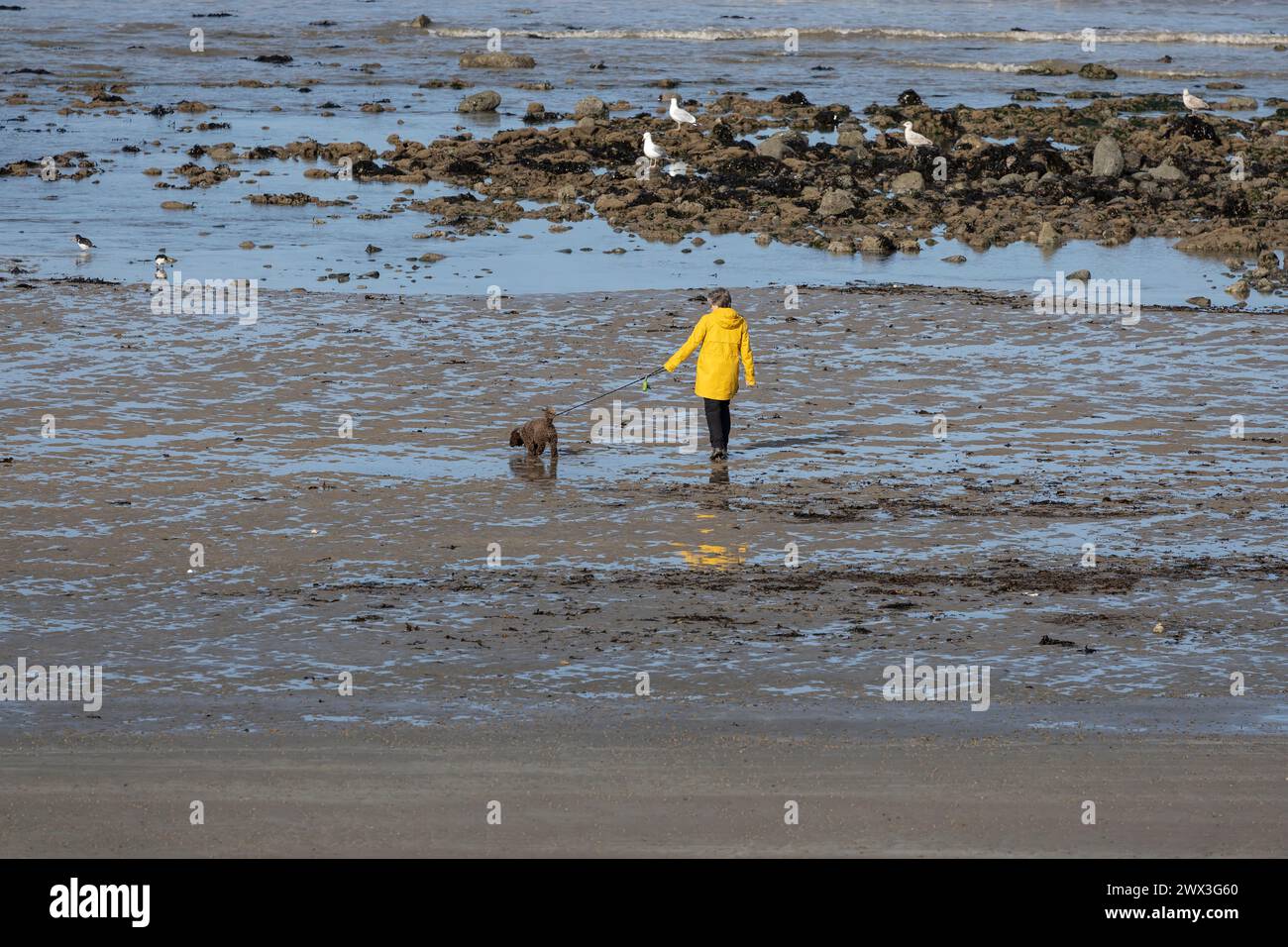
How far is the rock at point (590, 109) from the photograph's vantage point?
38.4m

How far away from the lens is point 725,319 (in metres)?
15.7

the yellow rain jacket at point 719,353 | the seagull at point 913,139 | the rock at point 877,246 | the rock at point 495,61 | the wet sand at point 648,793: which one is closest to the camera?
the wet sand at point 648,793

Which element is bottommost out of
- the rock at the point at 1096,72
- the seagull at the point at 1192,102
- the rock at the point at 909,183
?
the rock at the point at 909,183

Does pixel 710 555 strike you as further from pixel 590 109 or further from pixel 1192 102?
pixel 1192 102

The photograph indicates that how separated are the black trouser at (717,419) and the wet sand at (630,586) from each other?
0.28m

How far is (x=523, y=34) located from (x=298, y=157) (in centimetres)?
2917

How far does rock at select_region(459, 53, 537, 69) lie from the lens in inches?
1954

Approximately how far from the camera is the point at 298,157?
3244cm

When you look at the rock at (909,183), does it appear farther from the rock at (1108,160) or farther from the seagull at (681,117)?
the seagull at (681,117)

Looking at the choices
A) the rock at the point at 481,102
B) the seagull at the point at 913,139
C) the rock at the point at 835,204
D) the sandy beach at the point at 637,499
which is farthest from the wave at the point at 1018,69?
the rock at the point at 835,204

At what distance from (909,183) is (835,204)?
2400 millimetres

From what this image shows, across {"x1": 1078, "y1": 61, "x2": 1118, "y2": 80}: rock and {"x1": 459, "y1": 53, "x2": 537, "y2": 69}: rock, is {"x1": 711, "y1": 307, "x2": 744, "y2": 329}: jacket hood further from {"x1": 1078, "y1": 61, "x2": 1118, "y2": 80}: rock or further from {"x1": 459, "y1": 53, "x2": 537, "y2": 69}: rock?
{"x1": 1078, "y1": 61, "x2": 1118, "y2": 80}: rock

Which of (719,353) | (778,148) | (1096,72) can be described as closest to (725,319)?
(719,353)

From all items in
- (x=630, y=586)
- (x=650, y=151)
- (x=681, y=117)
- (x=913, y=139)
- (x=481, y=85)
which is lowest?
(x=630, y=586)
